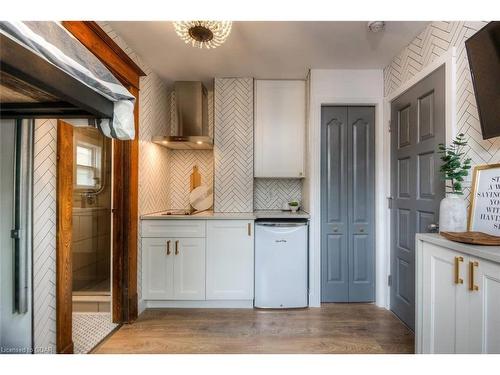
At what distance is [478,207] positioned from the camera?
139 cm

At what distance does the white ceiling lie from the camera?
196 centimetres

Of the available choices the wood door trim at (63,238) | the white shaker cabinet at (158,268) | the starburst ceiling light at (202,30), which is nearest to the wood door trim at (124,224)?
the white shaker cabinet at (158,268)

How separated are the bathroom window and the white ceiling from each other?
1.30 meters

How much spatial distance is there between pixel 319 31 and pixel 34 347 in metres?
2.90

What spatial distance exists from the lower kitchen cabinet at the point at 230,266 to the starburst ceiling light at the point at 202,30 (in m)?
1.64

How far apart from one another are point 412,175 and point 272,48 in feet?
5.55

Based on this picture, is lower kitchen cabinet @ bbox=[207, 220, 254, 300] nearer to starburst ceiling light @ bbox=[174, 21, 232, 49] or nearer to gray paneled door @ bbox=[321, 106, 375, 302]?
gray paneled door @ bbox=[321, 106, 375, 302]

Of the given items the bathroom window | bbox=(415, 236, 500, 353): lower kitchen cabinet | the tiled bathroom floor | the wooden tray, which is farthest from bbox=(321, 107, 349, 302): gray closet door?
the bathroom window

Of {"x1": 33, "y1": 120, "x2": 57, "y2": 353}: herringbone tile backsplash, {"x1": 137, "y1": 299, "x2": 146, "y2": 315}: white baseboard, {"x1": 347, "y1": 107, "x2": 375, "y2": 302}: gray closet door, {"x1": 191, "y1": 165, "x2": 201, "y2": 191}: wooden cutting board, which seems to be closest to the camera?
{"x1": 33, "y1": 120, "x2": 57, "y2": 353}: herringbone tile backsplash

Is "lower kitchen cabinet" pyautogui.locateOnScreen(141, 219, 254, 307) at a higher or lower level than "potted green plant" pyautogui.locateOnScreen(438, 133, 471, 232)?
lower

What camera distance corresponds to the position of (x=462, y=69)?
5.19ft

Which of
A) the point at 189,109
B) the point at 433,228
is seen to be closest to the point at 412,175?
the point at 433,228

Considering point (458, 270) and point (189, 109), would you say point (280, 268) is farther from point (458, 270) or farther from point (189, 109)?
point (189, 109)
